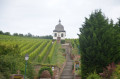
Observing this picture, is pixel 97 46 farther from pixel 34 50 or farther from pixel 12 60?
pixel 34 50

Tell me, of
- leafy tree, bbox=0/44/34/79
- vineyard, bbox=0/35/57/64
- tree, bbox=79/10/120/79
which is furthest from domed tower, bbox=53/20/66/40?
tree, bbox=79/10/120/79

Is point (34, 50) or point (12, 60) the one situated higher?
point (34, 50)

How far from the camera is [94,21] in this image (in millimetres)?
18953

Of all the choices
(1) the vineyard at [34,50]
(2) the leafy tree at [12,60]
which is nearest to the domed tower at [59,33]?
(1) the vineyard at [34,50]

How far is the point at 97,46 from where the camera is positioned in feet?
58.6

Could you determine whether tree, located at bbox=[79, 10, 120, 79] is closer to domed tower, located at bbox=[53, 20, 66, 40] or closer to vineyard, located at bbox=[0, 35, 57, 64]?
vineyard, located at bbox=[0, 35, 57, 64]

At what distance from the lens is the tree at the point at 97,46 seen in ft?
59.0

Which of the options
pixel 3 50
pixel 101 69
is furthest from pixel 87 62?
pixel 3 50

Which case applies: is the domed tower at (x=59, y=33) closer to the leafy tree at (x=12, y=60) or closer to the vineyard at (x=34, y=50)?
the vineyard at (x=34, y=50)

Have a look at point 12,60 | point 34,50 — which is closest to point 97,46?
point 12,60

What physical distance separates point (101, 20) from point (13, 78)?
1025cm

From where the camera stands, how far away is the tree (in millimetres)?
17969

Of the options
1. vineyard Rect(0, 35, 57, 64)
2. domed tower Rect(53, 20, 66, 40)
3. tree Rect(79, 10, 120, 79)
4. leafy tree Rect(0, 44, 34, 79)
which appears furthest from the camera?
domed tower Rect(53, 20, 66, 40)

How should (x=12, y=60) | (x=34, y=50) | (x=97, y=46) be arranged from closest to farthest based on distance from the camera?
(x=97, y=46)
(x=12, y=60)
(x=34, y=50)
